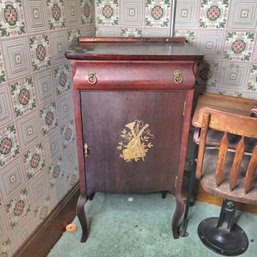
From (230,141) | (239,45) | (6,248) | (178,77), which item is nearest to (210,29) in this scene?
(239,45)

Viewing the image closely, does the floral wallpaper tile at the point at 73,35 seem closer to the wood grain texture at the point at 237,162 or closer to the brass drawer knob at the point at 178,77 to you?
the brass drawer knob at the point at 178,77

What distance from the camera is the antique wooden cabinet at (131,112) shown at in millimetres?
1105

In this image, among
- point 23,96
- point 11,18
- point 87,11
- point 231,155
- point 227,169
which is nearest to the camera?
A: point 11,18

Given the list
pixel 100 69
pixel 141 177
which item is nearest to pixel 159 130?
pixel 141 177

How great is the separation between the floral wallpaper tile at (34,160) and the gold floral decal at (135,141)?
416 mm

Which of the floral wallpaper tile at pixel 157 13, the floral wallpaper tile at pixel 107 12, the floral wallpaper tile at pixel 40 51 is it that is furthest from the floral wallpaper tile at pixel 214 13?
the floral wallpaper tile at pixel 40 51

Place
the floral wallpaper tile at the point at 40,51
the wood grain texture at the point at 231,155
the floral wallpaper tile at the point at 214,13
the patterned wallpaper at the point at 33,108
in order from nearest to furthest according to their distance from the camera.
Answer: the wood grain texture at the point at 231,155
the patterned wallpaper at the point at 33,108
the floral wallpaper tile at the point at 40,51
the floral wallpaper tile at the point at 214,13

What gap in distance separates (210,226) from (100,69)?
118 cm

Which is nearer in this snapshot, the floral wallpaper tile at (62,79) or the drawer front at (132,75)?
the drawer front at (132,75)

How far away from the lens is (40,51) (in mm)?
1248

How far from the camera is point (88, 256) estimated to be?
143 cm

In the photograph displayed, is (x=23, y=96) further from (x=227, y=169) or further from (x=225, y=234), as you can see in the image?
(x=225, y=234)

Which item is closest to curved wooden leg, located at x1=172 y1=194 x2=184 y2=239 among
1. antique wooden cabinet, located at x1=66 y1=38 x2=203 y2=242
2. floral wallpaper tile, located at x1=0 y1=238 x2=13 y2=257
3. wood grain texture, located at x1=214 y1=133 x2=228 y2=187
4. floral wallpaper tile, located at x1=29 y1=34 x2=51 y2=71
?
antique wooden cabinet, located at x1=66 y1=38 x2=203 y2=242

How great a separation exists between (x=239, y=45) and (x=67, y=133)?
1134mm
